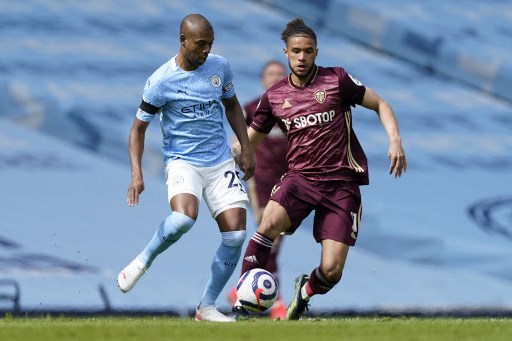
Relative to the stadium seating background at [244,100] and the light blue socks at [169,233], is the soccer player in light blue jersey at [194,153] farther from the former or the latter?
the stadium seating background at [244,100]

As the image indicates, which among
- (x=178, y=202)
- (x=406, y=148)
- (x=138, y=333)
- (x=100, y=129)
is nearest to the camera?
(x=138, y=333)

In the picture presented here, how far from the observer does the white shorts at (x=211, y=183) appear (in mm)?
8492

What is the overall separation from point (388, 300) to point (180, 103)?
4.16 meters

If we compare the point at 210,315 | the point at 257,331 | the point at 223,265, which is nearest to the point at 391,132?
the point at 223,265

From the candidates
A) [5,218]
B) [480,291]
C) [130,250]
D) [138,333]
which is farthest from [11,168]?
[138,333]

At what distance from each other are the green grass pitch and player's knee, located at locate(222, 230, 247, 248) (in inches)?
36.3

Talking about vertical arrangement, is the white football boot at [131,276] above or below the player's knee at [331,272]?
below

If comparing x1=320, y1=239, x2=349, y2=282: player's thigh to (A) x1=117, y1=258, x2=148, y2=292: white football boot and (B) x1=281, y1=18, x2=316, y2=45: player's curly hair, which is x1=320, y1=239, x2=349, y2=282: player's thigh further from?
(B) x1=281, y1=18, x2=316, y2=45: player's curly hair

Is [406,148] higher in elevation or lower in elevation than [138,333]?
higher

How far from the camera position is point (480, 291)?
1222 centimetres

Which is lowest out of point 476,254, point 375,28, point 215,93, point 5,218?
point 5,218

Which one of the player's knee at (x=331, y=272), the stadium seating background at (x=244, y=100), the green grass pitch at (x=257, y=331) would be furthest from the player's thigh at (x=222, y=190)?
the stadium seating background at (x=244, y=100)

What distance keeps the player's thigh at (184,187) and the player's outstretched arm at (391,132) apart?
1290 mm

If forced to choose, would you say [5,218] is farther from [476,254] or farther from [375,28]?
[375,28]
